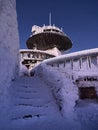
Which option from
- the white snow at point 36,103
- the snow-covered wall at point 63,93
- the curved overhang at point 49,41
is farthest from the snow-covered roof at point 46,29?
the white snow at point 36,103

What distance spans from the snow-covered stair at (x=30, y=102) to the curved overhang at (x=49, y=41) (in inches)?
682

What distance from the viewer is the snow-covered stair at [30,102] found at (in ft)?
15.0

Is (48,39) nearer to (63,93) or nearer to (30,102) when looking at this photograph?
(63,93)

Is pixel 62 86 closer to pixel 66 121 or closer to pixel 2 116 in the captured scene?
pixel 66 121

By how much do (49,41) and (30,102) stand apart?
19417mm

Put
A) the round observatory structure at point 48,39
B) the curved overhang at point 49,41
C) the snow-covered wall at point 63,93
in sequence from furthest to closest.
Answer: the curved overhang at point 49,41 < the round observatory structure at point 48,39 < the snow-covered wall at point 63,93

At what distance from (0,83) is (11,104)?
87 cm

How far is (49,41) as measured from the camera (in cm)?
2386

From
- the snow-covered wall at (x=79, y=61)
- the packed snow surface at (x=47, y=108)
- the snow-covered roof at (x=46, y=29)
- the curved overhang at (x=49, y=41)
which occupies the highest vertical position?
the snow-covered roof at (x=46, y=29)

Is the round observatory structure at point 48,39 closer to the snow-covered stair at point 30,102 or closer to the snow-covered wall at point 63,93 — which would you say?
the snow-covered wall at point 63,93

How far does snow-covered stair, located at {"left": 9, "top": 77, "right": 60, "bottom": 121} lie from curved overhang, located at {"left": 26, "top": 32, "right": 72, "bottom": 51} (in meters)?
17.3

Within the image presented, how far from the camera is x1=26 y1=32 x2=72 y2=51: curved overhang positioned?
23.0 metres

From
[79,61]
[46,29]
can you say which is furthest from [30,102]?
[46,29]

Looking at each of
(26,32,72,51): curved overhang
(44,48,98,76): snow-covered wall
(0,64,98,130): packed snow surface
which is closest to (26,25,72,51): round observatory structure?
(26,32,72,51): curved overhang
